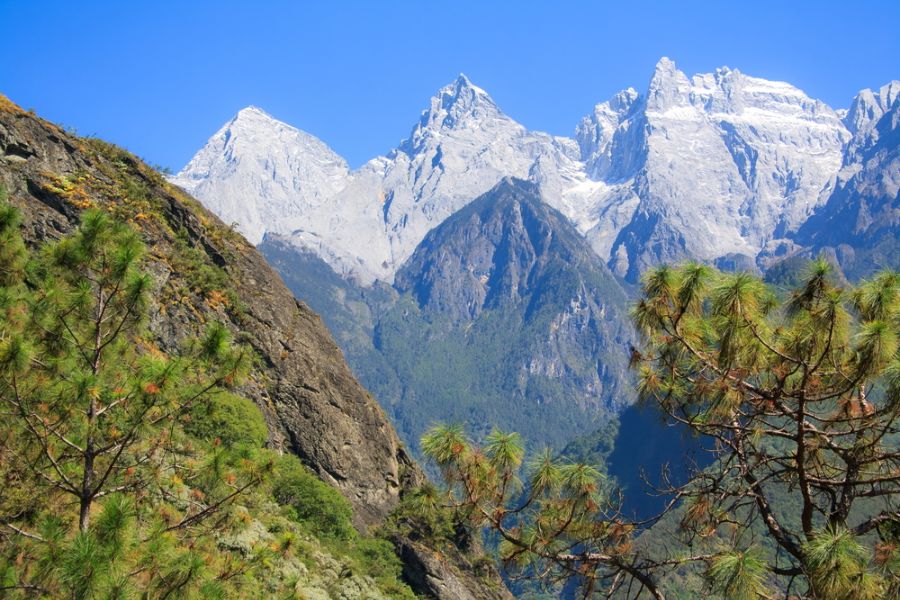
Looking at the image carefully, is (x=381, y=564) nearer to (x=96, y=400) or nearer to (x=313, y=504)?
(x=313, y=504)

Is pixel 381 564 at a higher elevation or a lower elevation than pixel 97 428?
higher

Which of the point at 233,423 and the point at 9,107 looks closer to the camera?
the point at 233,423

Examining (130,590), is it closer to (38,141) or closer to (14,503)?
(14,503)

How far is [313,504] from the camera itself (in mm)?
36344

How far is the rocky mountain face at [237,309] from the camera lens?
37000 millimetres

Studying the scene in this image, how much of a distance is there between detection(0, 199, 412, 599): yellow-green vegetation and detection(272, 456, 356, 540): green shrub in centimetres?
2282

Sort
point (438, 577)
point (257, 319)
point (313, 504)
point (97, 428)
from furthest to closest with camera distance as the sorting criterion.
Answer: point (257, 319), point (438, 577), point (313, 504), point (97, 428)

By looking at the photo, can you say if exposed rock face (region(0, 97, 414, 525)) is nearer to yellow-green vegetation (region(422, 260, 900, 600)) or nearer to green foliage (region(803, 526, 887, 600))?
yellow-green vegetation (region(422, 260, 900, 600))

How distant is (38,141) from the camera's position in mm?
38625

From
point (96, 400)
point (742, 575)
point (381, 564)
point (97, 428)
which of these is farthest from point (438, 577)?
point (742, 575)

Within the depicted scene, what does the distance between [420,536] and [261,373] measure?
13872 millimetres

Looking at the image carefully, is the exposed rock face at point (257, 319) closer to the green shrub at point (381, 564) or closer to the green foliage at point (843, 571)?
the green shrub at point (381, 564)

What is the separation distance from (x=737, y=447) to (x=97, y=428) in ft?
31.3

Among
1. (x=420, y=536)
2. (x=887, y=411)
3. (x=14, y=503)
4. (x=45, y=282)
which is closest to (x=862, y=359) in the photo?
(x=887, y=411)
